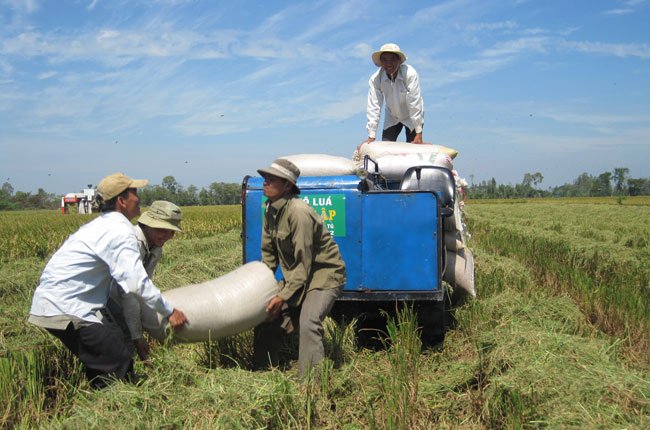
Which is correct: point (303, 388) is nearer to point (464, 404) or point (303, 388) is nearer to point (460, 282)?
point (464, 404)

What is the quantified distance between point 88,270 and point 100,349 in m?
0.48

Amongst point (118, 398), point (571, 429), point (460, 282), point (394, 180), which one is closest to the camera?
point (571, 429)

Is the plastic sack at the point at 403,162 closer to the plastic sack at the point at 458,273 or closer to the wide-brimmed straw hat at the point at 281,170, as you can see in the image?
the plastic sack at the point at 458,273

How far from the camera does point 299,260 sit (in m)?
3.83

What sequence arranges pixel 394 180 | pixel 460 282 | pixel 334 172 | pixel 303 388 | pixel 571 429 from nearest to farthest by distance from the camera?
1. pixel 571 429
2. pixel 303 388
3. pixel 334 172
4. pixel 460 282
5. pixel 394 180

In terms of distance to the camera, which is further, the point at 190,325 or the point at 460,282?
the point at 460,282

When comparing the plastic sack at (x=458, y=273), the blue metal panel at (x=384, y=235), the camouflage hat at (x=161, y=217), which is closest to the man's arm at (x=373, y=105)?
the plastic sack at (x=458, y=273)

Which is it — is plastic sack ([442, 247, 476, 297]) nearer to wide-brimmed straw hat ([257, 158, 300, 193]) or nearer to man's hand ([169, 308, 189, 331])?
wide-brimmed straw hat ([257, 158, 300, 193])

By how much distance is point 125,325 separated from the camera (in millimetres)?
3730

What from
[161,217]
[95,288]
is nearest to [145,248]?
[161,217]

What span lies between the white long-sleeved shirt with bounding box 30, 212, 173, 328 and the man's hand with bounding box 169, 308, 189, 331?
223 mm

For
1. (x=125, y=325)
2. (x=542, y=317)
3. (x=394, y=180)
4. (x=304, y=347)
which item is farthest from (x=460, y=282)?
(x=125, y=325)

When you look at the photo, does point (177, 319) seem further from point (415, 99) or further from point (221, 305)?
point (415, 99)

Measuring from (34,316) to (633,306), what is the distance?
5.07 meters
